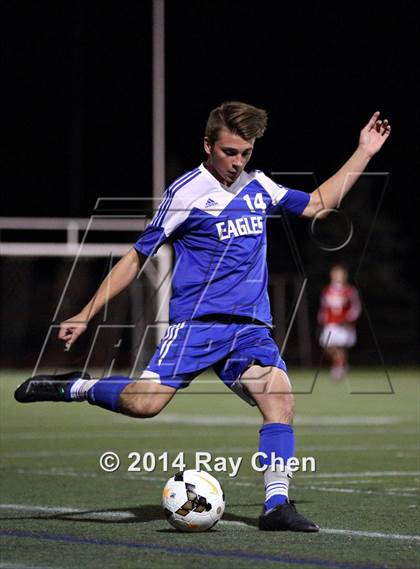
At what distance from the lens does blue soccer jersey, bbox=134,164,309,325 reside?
22.7ft

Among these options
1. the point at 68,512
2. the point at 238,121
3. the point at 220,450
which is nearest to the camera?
the point at 238,121

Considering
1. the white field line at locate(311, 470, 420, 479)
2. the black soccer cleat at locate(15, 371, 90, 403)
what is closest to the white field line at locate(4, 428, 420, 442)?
the white field line at locate(311, 470, 420, 479)

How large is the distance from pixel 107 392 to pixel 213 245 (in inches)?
36.1

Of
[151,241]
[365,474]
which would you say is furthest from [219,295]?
[365,474]

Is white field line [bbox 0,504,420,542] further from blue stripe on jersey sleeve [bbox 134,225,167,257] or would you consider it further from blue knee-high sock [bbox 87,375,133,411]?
blue stripe on jersey sleeve [bbox 134,225,167,257]

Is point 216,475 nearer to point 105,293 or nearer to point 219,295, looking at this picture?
point 219,295

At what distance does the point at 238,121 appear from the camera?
6691 millimetres

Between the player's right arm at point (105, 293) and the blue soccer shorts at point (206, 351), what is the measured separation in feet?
1.17

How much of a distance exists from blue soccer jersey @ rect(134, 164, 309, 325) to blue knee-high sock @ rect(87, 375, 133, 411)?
17.7 inches

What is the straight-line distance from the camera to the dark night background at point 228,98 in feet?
82.0

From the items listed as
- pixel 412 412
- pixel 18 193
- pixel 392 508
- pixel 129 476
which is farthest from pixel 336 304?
pixel 392 508

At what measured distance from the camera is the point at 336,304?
24.9 metres

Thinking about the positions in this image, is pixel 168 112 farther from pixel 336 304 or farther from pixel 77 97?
pixel 336 304

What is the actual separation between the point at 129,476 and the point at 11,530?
2867 mm
